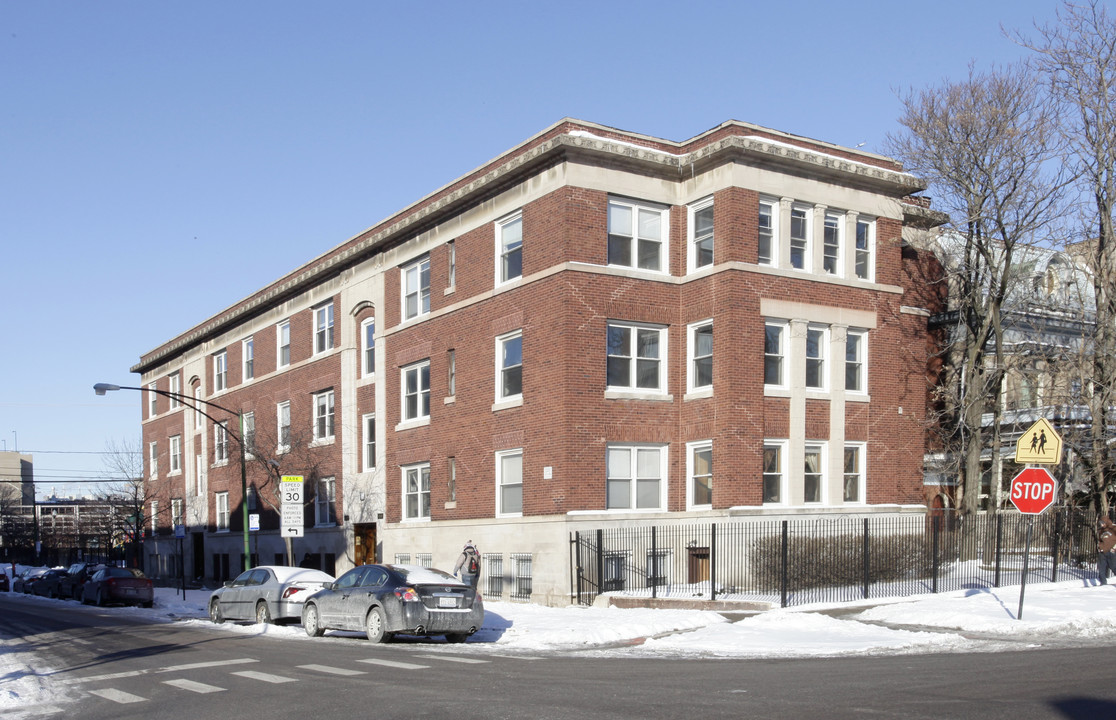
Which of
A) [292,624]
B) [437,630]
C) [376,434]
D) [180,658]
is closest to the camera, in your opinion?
[180,658]

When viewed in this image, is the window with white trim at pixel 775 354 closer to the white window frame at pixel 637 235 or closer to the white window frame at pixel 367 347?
the white window frame at pixel 637 235

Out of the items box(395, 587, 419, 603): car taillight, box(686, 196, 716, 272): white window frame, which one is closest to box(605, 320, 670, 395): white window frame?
box(686, 196, 716, 272): white window frame

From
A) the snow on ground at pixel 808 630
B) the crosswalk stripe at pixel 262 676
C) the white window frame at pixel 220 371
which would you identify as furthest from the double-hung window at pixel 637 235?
the white window frame at pixel 220 371

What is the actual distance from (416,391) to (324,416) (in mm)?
8008

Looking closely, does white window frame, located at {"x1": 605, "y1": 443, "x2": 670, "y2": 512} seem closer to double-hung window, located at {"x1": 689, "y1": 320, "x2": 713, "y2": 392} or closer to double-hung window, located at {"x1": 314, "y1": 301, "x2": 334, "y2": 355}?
double-hung window, located at {"x1": 689, "y1": 320, "x2": 713, "y2": 392}

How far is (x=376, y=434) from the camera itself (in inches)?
1485

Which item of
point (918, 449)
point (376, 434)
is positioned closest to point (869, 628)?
point (918, 449)

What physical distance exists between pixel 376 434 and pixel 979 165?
20.5 meters

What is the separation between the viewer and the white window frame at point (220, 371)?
5175 centimetres

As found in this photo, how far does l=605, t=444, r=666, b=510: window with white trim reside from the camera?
2873cm

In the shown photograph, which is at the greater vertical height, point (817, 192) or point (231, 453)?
point (817, 192)

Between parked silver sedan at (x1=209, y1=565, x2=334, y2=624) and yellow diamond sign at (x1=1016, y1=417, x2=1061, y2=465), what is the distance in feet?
46.6

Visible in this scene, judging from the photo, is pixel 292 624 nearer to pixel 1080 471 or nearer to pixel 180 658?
pixel 180 658

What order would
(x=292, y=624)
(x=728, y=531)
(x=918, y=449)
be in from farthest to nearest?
(x=918, y=449)
(x=728, y=531)
(x=292, y=624)
